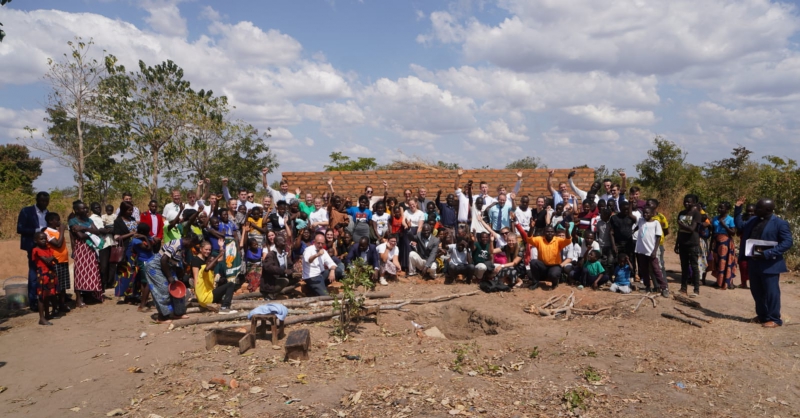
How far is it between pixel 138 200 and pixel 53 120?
603 centimetres

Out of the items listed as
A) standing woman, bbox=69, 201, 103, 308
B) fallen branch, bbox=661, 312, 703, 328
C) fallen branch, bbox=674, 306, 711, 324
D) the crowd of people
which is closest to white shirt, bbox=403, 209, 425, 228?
the crowd of people

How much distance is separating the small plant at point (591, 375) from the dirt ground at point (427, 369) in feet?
0.06

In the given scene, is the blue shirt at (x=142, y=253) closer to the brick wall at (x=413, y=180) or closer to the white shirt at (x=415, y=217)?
the white shirt at (x=415, y=217)

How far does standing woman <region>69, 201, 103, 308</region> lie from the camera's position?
8383mm

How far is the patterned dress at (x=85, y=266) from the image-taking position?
27.5 ft

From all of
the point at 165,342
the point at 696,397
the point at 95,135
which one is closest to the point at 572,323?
the point at 696,397

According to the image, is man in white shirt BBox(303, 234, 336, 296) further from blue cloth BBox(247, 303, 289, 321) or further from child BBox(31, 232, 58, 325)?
child BBox(31, 232, 58, 325)

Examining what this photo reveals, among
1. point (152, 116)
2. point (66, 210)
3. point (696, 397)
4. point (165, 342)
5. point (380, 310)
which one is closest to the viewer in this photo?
point (696, 397)

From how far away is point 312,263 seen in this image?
344 inches

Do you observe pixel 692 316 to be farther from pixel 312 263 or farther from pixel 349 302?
pixel 312 263

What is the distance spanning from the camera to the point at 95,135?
21.1m

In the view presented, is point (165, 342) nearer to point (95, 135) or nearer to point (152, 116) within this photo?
point (152, 116)

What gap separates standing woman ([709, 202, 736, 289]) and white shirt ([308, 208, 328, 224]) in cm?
732

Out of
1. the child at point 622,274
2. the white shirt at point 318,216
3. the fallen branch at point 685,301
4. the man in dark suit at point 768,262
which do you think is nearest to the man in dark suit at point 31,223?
the white shirt at point 318,216
